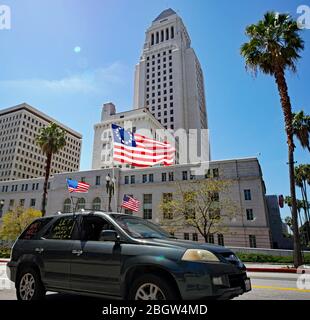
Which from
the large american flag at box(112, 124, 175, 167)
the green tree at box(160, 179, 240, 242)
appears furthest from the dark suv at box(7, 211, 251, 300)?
the green tree at box(160, 179, 240, 242)

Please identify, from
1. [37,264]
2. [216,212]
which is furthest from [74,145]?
[37,264]

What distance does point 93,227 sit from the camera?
4953mm

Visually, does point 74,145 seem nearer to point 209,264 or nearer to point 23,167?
point 23,167

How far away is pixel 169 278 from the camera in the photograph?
3.76 meters

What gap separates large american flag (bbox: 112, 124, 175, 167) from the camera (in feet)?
61.0

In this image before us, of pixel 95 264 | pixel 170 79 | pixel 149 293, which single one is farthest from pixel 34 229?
pixel 170 79

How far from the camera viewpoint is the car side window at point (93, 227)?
189 inches

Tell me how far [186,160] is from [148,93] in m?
32.5

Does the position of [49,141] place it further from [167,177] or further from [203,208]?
[203,208]

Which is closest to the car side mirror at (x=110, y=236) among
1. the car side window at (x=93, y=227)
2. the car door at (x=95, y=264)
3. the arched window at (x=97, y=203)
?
the car door at (x=95, y=264)

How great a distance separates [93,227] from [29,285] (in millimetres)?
1843

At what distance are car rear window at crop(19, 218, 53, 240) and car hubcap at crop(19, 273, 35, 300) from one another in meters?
0.81

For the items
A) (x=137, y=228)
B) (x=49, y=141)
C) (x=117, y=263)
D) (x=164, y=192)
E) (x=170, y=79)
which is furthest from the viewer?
(x=170, y=79)

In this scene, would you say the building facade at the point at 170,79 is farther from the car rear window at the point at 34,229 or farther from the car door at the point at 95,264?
the car door at the point at 95,264
